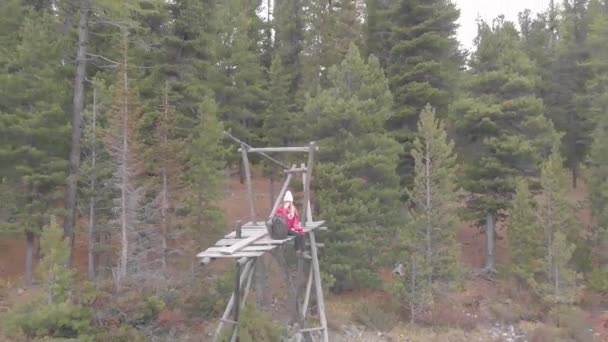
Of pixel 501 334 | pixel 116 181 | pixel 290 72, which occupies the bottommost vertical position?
pixel 501 334

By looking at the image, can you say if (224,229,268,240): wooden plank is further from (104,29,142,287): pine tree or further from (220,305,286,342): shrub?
(104,29,142,287): pine tree

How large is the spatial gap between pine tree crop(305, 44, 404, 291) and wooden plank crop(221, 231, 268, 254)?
9.19m

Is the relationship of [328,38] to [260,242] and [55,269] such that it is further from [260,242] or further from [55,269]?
[260,242]

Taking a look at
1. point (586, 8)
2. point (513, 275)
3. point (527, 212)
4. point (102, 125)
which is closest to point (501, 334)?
point (513, 275)

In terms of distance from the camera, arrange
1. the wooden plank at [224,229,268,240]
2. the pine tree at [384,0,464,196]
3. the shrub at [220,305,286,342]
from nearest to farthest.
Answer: the wooden plank at [224,229,268,240]
the shrub at [220,305,286,342]
the pine tree at [384,0,464,196]

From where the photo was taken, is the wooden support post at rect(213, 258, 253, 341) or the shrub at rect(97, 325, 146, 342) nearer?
the wooden support post at rect(213, 258, 253, 341)

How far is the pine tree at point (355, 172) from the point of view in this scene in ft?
68.7

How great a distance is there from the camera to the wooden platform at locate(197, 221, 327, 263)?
30.5 feet

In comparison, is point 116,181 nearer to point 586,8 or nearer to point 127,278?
point 127,278

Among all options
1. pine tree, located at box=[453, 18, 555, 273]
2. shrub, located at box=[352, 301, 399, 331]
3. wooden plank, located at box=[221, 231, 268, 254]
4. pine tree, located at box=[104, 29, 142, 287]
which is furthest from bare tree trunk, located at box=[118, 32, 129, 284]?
pine tree, located at box=[453, 18, 555, 273]

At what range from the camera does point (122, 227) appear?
702 inches

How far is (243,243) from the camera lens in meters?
10.2

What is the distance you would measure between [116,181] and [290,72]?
15062 mm

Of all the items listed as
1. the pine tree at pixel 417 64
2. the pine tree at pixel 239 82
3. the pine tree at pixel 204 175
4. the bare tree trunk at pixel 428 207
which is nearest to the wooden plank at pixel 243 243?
the pine tree at pixel 204 175
